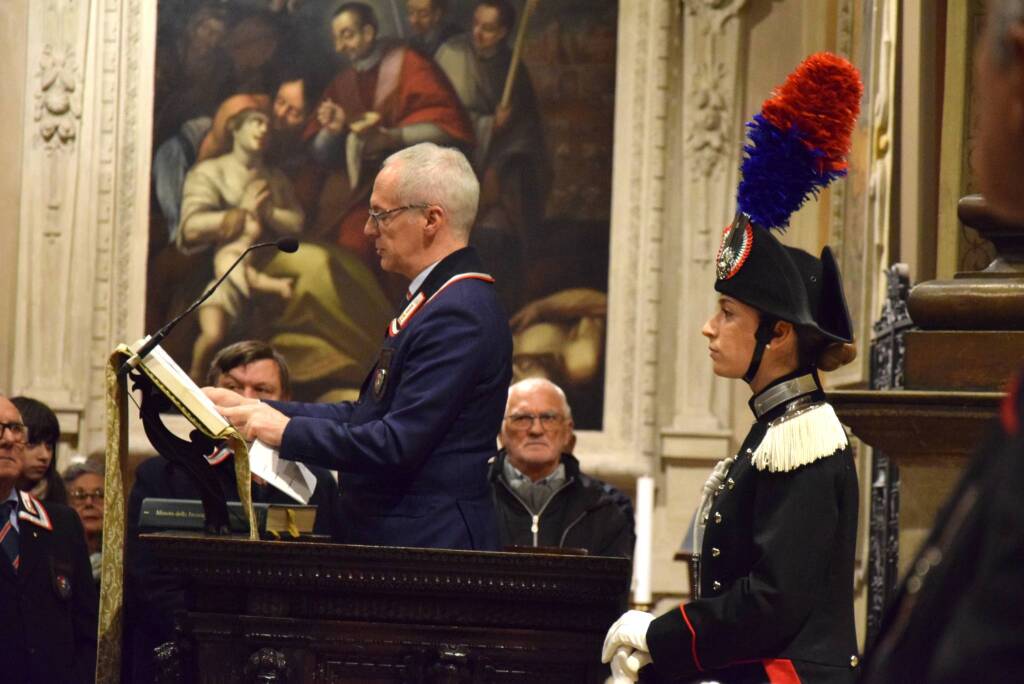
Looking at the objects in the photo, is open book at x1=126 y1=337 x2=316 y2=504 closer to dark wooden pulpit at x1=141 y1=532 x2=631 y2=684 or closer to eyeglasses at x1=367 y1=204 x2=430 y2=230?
dark wooden pulpit at x1=141 y1=532 x2=631 y2=684

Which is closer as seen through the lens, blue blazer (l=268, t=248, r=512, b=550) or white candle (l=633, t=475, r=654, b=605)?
blue blazer (l=268, t=248, r=512, b=550)

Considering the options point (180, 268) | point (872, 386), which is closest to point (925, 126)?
point (872, 386)

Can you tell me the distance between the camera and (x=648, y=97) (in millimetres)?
10672

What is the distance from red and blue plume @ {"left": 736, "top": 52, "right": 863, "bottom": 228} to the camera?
3.43 meters

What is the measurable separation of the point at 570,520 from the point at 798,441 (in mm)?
3142

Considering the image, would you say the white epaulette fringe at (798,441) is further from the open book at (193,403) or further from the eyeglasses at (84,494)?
the eyeglasses at (84,494)

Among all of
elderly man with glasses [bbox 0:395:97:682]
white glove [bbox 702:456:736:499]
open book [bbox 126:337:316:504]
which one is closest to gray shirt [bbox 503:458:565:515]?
elderly man with glasses [bbox 0:395:97:682]

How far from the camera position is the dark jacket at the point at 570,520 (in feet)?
20.5

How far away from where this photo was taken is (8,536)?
5.30 meters

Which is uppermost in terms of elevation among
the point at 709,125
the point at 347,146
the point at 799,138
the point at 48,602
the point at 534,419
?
the point at 709,125

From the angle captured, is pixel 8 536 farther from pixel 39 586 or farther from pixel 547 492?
pixel 547 492

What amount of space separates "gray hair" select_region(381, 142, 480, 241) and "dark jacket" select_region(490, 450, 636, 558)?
2.20 m

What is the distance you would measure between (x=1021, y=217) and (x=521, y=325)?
9235 mm

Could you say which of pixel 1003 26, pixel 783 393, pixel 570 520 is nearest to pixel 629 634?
pixel 783 393
